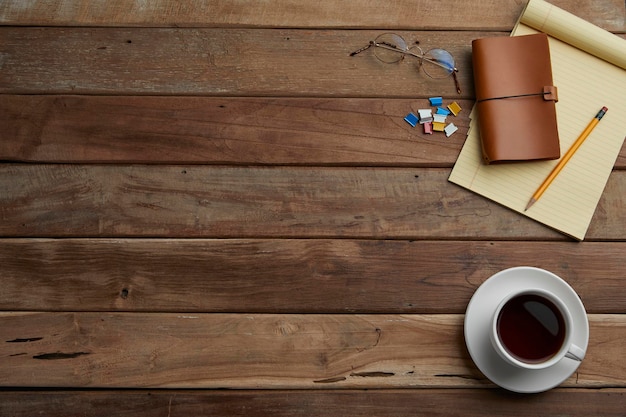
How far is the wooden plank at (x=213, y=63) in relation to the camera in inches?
42.2

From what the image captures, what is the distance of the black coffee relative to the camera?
0.93 m

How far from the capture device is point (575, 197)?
40.6 inches

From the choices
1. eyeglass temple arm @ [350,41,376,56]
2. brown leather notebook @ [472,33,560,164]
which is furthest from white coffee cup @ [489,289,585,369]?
eyeglass temple arm @ [350,41,376,56]

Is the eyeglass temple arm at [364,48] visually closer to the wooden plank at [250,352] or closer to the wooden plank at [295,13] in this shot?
the wooden plank at [295,13]

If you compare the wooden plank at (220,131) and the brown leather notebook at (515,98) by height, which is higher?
the brown leather notebook at (515,98)

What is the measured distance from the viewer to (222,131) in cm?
106

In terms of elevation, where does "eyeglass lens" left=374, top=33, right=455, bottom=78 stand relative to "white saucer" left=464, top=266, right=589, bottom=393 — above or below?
above

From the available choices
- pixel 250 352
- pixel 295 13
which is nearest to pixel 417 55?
pixel 295 13

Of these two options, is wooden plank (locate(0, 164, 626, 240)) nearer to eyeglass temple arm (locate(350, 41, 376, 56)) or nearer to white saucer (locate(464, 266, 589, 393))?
white saucer (locate(464, 266, 589, 393))

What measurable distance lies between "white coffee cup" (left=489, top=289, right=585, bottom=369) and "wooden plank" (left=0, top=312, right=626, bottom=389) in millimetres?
91

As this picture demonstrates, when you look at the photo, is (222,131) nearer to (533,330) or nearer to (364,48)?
(364,48)

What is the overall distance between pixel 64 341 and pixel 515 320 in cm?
69

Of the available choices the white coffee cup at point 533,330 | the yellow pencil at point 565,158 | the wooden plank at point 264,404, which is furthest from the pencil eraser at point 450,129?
the wooden plank at point 264,404

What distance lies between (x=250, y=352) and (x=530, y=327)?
43cm
